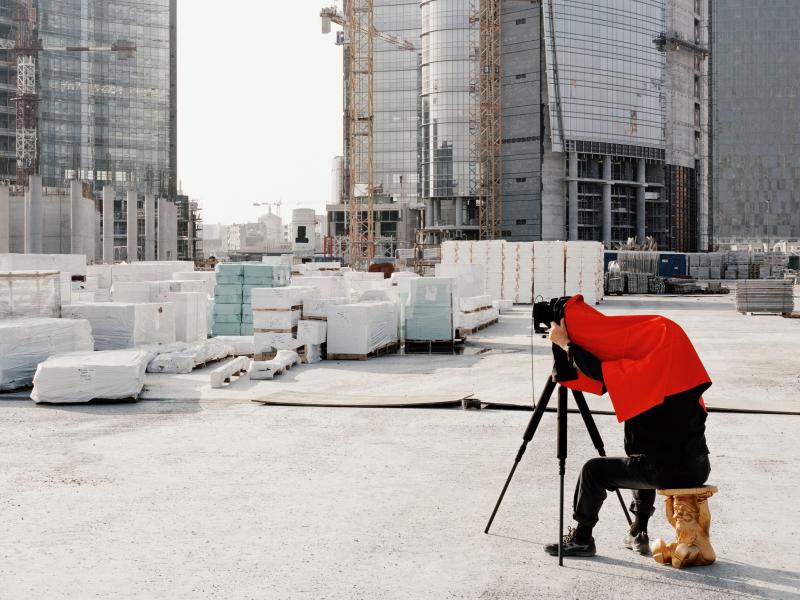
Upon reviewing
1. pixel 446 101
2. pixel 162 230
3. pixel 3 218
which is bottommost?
pixel 3 218

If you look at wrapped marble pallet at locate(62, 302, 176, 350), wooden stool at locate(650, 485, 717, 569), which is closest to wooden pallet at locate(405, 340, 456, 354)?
wrapped marble pallet at locate(62, 302, 176, 350)

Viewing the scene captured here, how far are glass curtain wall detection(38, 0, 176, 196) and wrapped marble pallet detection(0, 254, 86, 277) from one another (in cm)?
6244

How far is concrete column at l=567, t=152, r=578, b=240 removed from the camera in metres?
82.0

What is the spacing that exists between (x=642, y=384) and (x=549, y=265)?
33554 millimetres

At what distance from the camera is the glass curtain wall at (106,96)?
86688 millimetres

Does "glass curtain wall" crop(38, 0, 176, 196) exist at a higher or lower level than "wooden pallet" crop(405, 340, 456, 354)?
higher

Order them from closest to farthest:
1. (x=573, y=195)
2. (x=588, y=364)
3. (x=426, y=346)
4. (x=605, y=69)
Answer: (x=588, y=364) < (x=426, y=346) < (x=605, y=69) < (x=573, y=195)

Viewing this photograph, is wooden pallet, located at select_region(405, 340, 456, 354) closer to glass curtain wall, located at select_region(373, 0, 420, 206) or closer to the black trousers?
the black trousers

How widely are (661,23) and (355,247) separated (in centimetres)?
3919

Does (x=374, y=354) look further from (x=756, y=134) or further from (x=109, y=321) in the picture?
(x=756, y=134)

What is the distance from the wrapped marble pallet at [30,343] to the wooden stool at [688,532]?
10499mm

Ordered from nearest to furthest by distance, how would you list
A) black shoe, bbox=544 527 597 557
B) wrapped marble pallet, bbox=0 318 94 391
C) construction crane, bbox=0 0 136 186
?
black shoe, bbox=544 527 597 557 → wrapped marble pallet, bbox=0 318 94 391 → construction crane, bbox=0 0 136 186

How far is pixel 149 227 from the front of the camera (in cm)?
7431

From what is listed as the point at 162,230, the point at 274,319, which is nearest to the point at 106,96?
the point at 162,230
